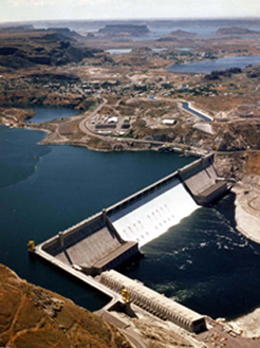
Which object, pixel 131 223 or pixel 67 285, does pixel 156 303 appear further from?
pixel 131 223

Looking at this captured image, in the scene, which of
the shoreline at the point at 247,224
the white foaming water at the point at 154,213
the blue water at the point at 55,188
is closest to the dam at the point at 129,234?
the white foaming water at the point at 154,213

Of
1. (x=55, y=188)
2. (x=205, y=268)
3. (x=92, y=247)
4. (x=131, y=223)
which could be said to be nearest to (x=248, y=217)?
(x=205, y=268)

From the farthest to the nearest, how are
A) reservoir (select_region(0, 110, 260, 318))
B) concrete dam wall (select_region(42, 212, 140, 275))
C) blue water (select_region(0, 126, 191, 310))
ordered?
1. concrete dam wall (select_region(42, 212, 140, 275))
2. blue water (select_region(0, 126, 191, 310))
3. reservoir (select_region(0, 110, 260, 318))

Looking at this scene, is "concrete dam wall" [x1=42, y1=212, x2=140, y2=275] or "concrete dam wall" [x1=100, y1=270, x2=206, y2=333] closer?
"concrete dam wall" [x1=100, y1=270, x2=206, y2=333]

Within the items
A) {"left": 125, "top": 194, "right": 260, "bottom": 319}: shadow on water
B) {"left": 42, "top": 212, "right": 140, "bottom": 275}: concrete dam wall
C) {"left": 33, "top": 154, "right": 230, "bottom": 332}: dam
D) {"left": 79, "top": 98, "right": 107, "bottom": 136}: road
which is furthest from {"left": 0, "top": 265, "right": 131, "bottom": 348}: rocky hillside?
{"left": 79, "top": 98, "right": 107, "bottom": 136}: road

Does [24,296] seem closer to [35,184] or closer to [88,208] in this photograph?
[88,208]

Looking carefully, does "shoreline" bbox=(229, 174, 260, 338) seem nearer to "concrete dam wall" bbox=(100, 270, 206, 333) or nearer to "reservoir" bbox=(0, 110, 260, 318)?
"reservoir" bbox=(0, 110, 260, 318)

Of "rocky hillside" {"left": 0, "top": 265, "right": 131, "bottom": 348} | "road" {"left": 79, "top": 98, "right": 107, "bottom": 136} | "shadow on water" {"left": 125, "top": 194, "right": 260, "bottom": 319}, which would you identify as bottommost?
"shadow on water" {"left": 125, "top": 194, "right": 260, "bottom": 319}
